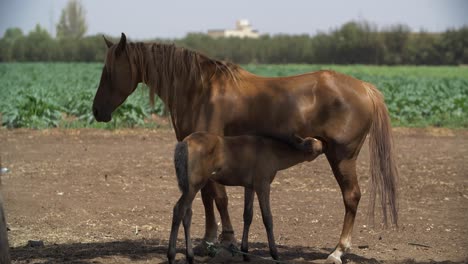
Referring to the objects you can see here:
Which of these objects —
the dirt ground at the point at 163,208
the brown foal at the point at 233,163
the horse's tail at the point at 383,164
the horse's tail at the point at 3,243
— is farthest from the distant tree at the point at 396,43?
the horse's tail at the point at 3,243

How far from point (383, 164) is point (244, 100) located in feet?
5.75

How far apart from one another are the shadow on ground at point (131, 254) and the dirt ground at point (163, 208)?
1 cm

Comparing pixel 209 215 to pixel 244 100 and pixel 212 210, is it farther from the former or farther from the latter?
pixel 244 100

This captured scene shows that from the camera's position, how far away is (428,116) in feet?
74.8

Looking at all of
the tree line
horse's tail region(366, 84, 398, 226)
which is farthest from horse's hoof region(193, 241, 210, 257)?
the tree line

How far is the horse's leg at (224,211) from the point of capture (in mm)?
7488

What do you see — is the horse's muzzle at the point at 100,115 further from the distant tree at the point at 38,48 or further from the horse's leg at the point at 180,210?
the distant tree at the point at 38,48

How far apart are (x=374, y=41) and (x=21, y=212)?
55.4m

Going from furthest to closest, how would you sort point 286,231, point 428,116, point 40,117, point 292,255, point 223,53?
point 223,53, point 428,116, point 40,117, point 286,231, point 292,255

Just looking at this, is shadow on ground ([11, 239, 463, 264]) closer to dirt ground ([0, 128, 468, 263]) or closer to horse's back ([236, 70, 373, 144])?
dirt ground ([0, 128, 468, 263])

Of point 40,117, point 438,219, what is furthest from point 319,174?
point 40,117

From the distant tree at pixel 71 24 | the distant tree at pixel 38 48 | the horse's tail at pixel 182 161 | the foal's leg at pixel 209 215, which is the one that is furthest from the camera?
the distant tree at pixel 71 24

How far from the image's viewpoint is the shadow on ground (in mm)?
7258

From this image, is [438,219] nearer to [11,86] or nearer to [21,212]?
[21,212]
